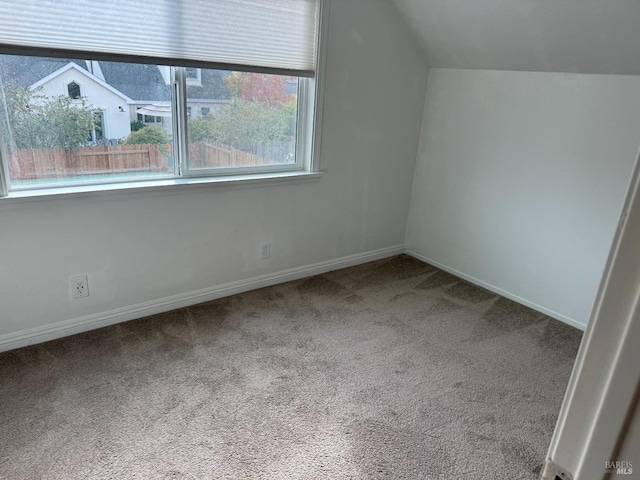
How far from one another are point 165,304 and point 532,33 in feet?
9.04

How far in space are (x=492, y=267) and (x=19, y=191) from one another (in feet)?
10.1

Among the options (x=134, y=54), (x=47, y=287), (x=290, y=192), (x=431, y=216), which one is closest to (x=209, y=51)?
(x=134, y=54)

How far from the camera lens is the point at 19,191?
222 centimetres

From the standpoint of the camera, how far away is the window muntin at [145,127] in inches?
86.4

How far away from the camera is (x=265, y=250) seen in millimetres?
3145

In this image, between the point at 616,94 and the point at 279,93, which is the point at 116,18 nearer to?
the point at 279,93

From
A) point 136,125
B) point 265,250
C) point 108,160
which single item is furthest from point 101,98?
point 265,250

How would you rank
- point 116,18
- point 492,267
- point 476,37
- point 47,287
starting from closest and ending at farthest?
point 116,18, point 47,287, point 476,37, point 492,267

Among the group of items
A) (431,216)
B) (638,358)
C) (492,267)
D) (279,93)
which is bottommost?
(492,267)

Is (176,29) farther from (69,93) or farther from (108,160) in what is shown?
(108,160)

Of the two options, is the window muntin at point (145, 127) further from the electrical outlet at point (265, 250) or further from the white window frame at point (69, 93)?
the electrical outlet at point (265, 250)

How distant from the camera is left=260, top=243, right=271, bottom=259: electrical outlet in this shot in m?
3.13

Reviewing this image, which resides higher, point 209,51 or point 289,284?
point 209,51

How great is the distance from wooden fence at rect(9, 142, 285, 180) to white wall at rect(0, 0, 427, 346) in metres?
0.17
